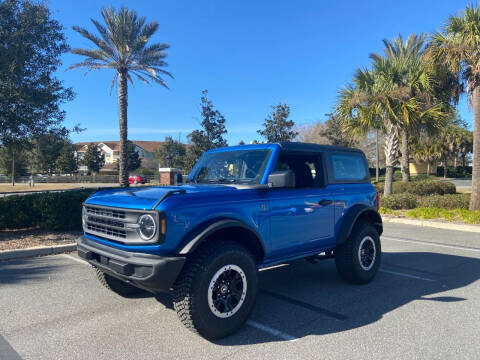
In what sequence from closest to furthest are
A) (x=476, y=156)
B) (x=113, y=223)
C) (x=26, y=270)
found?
(x=113, y=223), (x=26, y=270), (x=476, y=156)

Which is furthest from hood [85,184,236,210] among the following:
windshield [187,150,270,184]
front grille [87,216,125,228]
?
windshield [187,150,270,184]

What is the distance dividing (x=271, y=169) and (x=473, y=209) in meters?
10.3

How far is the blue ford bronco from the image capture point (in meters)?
3.19

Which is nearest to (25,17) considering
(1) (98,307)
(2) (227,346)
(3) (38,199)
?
(3) (38,199)

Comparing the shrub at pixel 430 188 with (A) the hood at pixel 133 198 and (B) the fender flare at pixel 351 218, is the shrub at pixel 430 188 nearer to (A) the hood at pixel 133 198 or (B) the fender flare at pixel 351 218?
(B) the fender flare at pixel 351 218

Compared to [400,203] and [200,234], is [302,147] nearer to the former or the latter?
[200,234]

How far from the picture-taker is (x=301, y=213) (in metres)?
4.25

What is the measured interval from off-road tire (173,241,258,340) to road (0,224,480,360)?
6.0 inches

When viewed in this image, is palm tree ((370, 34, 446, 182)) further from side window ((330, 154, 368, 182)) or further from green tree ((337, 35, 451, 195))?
side window ((330, 154, 368, 182))

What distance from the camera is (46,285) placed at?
507 centimetres

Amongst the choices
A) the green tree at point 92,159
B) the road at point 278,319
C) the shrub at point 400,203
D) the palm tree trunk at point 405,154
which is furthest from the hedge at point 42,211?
the green tree at point 92,159

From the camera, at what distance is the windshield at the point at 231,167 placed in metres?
4.27

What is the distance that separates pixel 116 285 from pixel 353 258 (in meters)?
3.19

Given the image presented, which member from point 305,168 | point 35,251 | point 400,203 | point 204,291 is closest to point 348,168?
point 305,168
